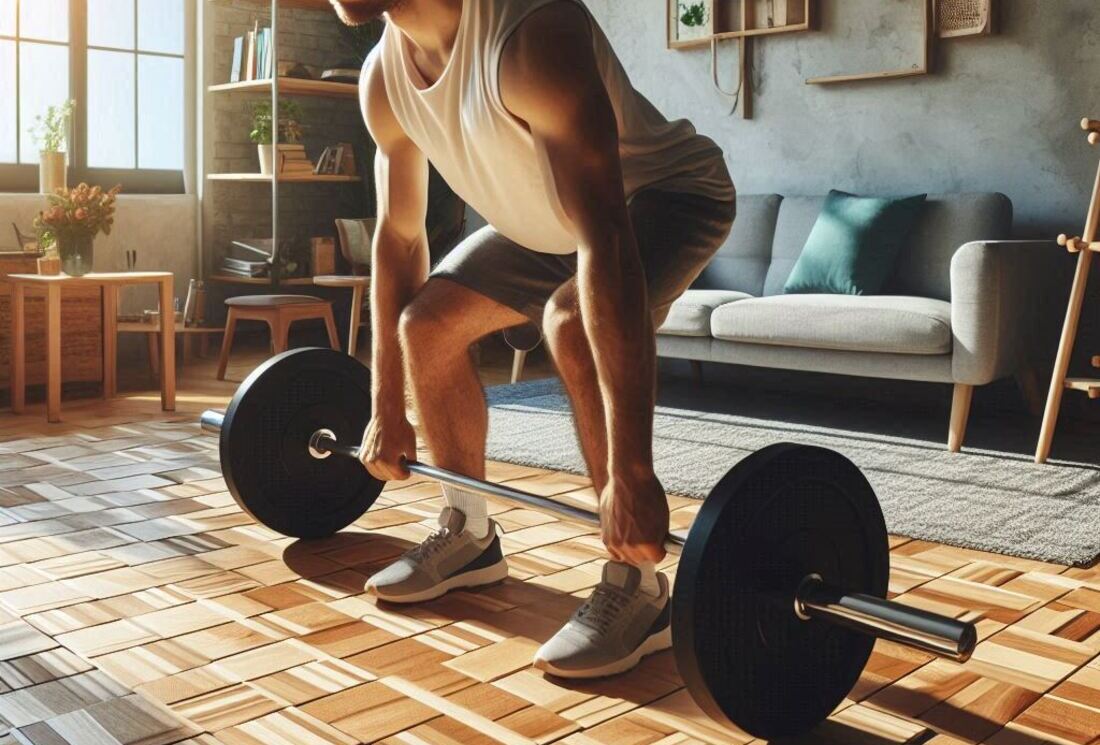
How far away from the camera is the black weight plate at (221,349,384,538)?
2162 mm

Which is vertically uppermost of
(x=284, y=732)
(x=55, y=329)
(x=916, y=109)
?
(x=916, y=109)

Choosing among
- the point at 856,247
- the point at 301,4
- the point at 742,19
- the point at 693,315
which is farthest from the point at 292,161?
the point at 856,247

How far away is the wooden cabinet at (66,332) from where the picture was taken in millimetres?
4086

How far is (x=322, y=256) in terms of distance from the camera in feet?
17.9

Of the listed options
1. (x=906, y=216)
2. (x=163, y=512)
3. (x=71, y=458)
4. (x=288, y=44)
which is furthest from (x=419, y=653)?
(x=288, y=44)

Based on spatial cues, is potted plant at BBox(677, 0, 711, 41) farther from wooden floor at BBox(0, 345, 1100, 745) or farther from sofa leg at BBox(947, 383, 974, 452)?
wooden floor at BBox(0, 345, 1100, 745)

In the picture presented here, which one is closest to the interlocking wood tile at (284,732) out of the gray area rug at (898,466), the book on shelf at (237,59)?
the gray area rug at (898,466)

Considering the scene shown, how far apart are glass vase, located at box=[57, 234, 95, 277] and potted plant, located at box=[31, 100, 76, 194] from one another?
0.27m

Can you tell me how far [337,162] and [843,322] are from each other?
281cm

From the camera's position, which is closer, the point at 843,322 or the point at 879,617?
the point at 879,617

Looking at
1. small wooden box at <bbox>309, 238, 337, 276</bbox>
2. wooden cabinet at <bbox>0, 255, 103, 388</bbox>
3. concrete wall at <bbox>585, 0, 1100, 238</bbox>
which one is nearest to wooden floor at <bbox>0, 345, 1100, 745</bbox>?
wooden cabinet at <bbox>0, 255, 103, 388</bbox>

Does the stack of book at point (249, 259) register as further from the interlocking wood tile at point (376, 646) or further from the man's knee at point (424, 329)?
the man's knee at point (424, 329)

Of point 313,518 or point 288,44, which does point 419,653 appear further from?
point 288,44

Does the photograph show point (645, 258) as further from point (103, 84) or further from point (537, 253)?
point (103, 84)
